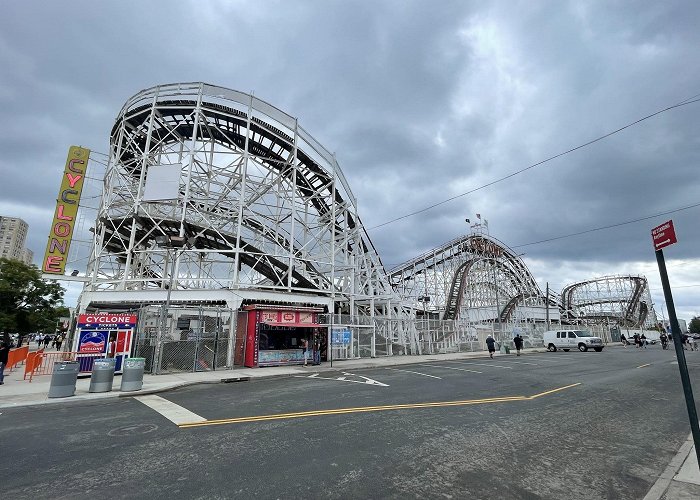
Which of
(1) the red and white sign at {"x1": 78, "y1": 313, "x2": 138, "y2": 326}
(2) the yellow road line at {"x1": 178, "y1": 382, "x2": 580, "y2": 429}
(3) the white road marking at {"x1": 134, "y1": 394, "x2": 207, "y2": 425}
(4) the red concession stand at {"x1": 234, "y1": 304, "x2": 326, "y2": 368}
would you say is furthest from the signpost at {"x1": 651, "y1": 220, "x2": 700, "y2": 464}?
(1) the red and white sign at {"x1": 78, "y1": 313, "x2": 138, "y2": 326}

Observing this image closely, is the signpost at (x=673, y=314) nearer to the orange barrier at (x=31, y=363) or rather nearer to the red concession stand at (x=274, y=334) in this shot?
the red concession stand at (x=274, y=334)

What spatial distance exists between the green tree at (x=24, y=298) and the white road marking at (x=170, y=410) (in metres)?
24.0

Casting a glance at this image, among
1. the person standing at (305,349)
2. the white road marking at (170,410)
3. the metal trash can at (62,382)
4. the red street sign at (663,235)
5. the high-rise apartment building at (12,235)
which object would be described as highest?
the high-rise apartment building at (12,235)

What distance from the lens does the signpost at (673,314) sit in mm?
4062

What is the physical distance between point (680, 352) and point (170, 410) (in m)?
9.73

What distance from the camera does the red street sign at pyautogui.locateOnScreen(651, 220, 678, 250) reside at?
14.3 ft

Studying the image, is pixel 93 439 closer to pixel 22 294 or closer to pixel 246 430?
pixel 246 430

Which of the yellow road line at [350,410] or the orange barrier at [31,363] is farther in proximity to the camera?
the orange barrier at [31,363]

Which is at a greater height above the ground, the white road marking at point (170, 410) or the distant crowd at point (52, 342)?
the distant crowd at point (52, 342)

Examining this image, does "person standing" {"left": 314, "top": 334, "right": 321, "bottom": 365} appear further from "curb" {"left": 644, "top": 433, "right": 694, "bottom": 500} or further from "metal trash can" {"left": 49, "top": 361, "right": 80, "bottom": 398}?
"curb" {"left": 644, "top": 433, "right": 694, "bottom": 500}

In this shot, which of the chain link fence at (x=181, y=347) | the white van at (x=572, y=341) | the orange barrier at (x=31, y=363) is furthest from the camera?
the white van at (x=572, y=341)

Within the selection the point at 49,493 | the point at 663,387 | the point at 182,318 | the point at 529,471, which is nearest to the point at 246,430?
the point at 49,493

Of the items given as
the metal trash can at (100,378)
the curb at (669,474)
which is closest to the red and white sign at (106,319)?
the metal trash can at (100,378)

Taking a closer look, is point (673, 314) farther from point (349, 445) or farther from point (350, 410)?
point (350, 410)
